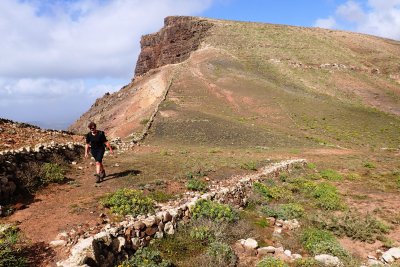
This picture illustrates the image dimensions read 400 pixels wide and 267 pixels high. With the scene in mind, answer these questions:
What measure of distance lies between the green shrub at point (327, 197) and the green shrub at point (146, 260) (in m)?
9.46

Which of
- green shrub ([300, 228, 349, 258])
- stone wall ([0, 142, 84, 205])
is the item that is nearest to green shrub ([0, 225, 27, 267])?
stone wall ([0, 142, 84, 205])

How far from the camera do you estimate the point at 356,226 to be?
13508 mm

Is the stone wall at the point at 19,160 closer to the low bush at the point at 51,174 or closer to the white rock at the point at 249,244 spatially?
the low bush at the point at 51,174

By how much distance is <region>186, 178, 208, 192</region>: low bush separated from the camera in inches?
583

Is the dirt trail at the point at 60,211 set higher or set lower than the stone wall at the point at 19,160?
lower

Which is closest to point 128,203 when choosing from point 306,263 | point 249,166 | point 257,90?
point 306,263

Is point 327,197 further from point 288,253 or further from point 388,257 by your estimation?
point 288,253

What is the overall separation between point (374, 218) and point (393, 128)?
131 ft

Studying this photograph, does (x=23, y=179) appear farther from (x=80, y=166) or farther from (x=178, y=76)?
(x=178, y=76)

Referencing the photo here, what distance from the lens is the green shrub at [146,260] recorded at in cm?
863

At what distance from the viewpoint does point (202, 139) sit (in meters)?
33.4

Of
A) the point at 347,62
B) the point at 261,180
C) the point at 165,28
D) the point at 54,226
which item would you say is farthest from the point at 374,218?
the point at 165,28

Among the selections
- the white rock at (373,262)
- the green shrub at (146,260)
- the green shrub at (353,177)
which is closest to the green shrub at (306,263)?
the white rock at (373,262)

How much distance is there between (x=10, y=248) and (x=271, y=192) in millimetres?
11778
